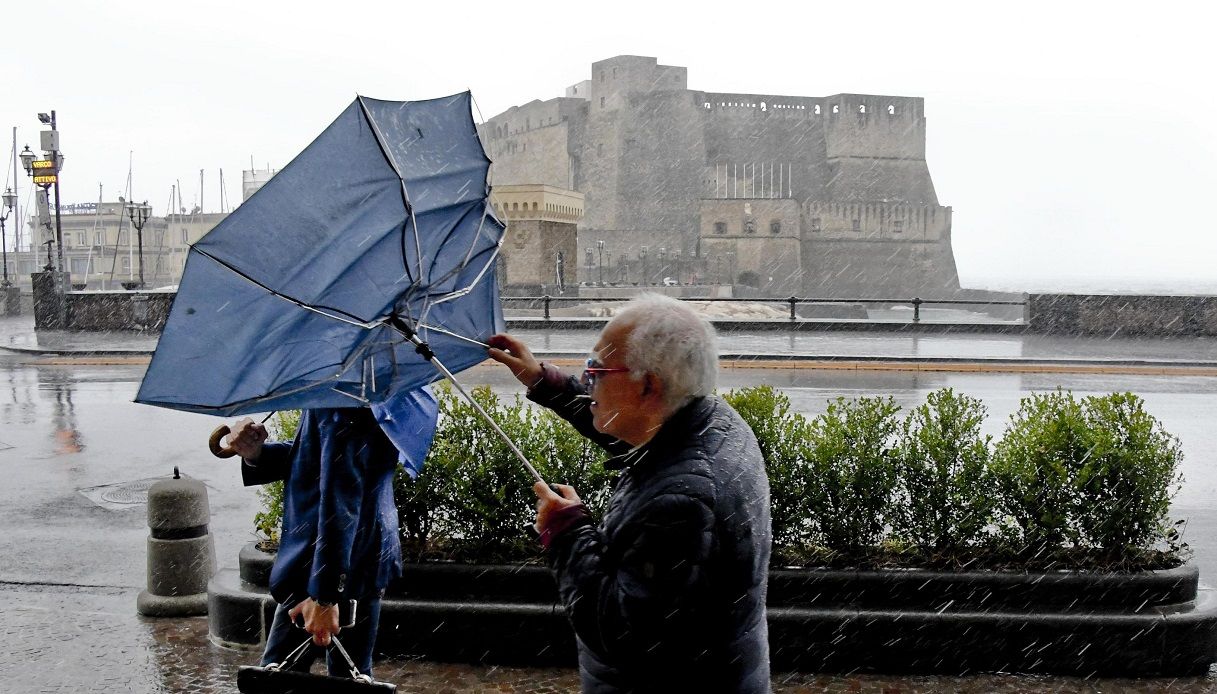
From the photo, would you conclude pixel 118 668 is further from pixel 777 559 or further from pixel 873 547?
pixel 873 547

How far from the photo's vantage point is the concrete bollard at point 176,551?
5.88 metres

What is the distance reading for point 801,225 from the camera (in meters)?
86.4

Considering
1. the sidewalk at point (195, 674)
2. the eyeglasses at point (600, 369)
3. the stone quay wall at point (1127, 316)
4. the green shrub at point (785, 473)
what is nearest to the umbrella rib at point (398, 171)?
the eyeglasses at point (600, 369)

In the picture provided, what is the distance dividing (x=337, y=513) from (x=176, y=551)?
9.30 feet

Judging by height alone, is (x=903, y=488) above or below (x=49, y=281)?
below

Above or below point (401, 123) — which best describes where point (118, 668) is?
below

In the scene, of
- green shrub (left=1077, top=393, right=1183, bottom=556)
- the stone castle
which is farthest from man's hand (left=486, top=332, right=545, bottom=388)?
the stone castle

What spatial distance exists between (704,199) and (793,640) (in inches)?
3262

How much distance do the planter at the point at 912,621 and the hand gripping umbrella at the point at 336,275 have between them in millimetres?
1850

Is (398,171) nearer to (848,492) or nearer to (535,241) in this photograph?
(848,492)

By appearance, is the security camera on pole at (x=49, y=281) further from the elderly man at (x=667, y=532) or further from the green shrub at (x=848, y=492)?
the elderly man at (x=667, y=532)

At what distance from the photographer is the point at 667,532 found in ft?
7.91

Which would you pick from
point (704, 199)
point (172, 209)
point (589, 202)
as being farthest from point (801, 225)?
point (172, 209)

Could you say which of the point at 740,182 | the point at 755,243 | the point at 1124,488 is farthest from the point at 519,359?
the point at 740,182
